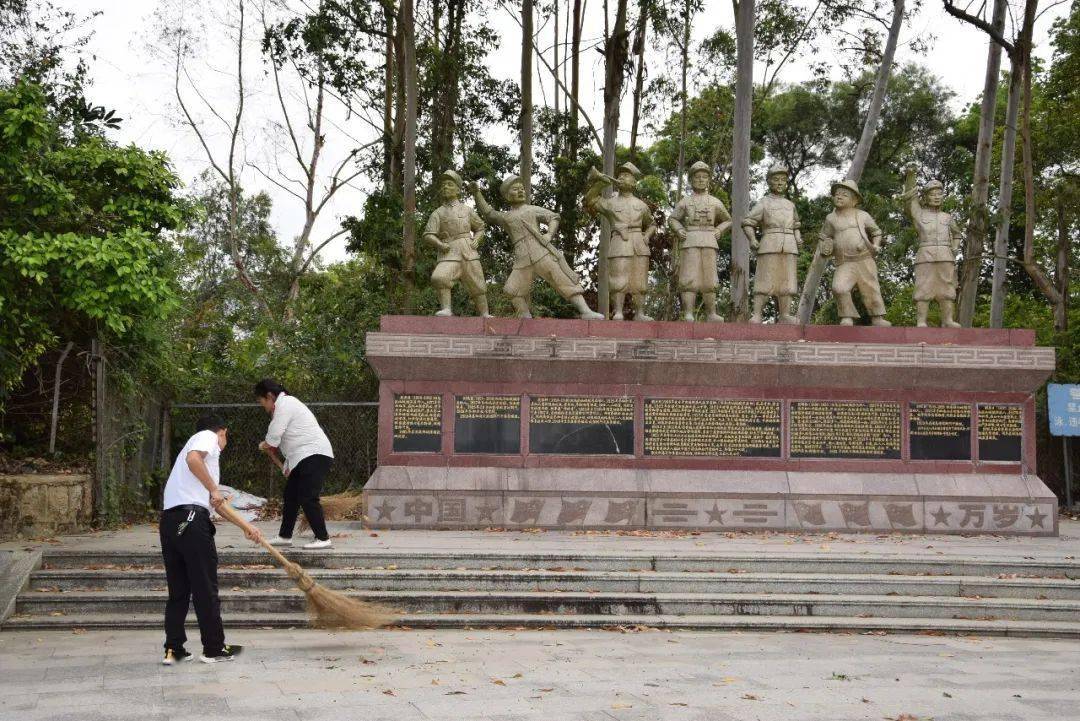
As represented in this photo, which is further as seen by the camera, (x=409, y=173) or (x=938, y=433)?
(x=409, y=173)

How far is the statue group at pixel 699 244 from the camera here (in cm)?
1270

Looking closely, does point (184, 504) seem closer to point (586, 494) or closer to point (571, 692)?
point (571, 692)

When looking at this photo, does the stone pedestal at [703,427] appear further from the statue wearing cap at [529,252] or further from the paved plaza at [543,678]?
the paved plaza at [543,678]

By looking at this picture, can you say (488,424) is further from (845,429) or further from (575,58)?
(575,58)

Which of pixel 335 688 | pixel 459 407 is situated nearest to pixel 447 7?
pixel 459 407

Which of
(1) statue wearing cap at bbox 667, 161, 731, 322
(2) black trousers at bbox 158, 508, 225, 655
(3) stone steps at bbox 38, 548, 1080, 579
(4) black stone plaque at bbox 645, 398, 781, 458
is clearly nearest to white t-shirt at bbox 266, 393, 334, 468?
(3) stone steps at bbox 38, 548, 1080, 579

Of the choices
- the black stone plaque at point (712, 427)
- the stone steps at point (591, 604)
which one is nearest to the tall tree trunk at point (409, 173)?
the black stone plaque at point (712, 427)

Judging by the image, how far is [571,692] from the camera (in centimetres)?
618

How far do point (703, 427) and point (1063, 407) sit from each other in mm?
6581

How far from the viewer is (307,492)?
9.21m

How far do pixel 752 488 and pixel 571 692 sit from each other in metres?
6.23

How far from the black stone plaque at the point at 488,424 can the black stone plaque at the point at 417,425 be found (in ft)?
0.71

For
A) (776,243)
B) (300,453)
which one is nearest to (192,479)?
(300,453)

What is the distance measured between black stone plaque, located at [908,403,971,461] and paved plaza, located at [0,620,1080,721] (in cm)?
448
